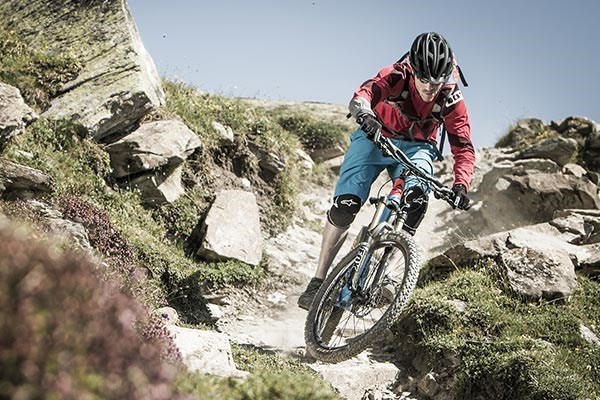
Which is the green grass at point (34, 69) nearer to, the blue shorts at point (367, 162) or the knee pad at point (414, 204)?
the blue shorts at point (367, 162)

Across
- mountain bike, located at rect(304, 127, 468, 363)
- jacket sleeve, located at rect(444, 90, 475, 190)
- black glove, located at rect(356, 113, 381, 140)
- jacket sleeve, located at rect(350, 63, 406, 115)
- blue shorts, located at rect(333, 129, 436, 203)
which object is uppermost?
jacket sleeve, located at rect(350, 63, 406, 115)

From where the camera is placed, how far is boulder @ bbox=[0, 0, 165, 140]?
897 cm

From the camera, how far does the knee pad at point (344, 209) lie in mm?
6809

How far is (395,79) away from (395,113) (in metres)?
0.39

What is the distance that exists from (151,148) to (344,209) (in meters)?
3.97

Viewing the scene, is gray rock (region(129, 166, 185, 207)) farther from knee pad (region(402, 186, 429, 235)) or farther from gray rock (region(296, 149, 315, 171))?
gray rock (region(296, 149, 315, 171))

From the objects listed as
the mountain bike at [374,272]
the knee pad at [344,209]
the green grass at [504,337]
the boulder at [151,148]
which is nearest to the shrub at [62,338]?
the mountain bike at [374,272]

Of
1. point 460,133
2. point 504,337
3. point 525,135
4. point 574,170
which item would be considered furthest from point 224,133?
point 525,135

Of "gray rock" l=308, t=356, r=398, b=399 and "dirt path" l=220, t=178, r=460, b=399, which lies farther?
"dirt path" l=220, t=178, r=460, b=399

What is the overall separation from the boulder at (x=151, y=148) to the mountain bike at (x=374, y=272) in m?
4.35

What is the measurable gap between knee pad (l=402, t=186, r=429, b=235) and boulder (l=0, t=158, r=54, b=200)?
4.12 meters

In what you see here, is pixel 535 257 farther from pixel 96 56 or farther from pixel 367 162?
pixel 96 56

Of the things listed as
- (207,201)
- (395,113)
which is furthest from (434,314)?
(207,201)

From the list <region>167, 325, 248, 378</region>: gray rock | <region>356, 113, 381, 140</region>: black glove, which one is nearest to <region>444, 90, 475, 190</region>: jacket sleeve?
<region>356, 113, 381, 140</region>: black glove
